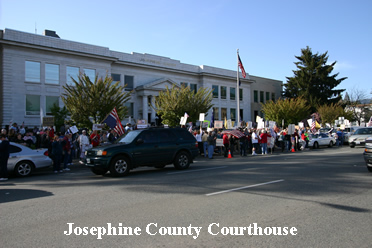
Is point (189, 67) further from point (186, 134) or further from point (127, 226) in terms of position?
point (127, 226)

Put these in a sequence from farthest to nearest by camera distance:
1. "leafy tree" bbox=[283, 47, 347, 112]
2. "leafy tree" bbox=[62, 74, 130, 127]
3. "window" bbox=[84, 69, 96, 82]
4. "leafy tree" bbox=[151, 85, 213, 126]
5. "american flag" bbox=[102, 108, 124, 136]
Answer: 1. "leafy tree" bbox=[283, 47, 347, 112]
2. "window" bbox=[84, 69, 96, 82]
3. "leafy tree" bbox=[151, 85, 213, 126]
4. "leafy tree" bbox=[62, 74, 130, 127]
5. "american flag" bbox=[102, 108, 124, 136]

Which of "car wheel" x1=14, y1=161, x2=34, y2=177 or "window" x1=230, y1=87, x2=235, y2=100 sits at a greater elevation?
"window" x1=230, y1=87, x2=235, y2=100

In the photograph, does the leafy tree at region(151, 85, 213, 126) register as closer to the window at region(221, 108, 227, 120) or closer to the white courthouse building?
the white courthouse building

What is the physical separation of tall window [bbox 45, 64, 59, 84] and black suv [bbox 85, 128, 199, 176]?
88.3 ft

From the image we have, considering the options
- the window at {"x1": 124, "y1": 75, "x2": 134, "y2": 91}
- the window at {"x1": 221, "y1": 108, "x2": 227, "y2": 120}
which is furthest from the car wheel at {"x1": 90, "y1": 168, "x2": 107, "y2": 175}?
the window at {"x1": 221, "y1": 108, "x2": 227, "y2": 120}

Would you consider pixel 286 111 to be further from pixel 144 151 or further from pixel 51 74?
pixel 144 151

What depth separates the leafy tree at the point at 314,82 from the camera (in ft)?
198

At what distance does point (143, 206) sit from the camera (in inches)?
268

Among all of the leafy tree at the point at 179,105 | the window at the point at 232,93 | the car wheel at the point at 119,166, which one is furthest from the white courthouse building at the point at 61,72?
the car wheel at the point at 119,166

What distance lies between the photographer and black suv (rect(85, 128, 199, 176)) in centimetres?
1139

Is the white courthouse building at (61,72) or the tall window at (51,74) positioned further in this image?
the tall window at (51,74)

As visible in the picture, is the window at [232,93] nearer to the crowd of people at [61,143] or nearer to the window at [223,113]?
the window at [223,113]

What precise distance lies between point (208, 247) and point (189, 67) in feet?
153

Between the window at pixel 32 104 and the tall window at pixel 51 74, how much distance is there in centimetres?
236
